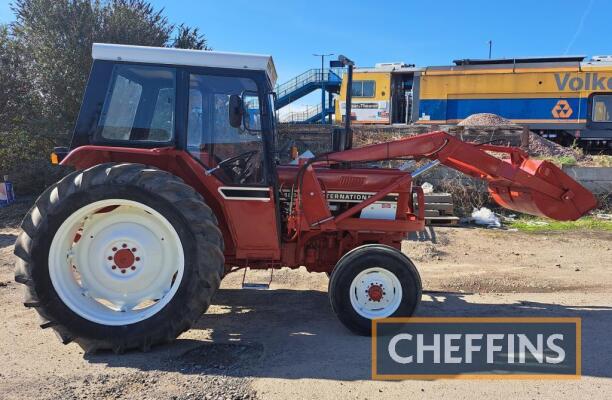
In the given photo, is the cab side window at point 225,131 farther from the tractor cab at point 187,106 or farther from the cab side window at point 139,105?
the cab side window at point 139,105

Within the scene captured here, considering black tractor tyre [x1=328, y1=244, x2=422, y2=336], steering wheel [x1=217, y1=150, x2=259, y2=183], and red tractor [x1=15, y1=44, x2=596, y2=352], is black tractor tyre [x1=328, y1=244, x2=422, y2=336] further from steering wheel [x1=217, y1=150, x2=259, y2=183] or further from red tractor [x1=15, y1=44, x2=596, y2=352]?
steering wheel [x1=217, y1=150, x2=259, y2=183]

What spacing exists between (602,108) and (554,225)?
9.14 metres

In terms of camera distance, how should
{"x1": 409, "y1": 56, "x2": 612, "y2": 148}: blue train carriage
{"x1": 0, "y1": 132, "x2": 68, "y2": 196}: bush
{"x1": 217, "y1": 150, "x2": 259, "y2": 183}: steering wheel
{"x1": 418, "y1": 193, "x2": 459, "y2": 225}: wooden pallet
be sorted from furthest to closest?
{"x1": 409, "y1": 56, "x2": 612, "y2": 148}: blue train carriage, {"x1": 0, "y1": 132, "x2": 68, "y2": 196}: bush, {"x1": 418, "y1": 193, "x2": 459, "y2": 225}: wooden pallet, {"x1": 217, "y1": 150, "x2": 259, "y2": 183}: steering wheel

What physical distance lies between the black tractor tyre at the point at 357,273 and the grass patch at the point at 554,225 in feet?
19.5

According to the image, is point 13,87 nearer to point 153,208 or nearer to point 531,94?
point 153,208

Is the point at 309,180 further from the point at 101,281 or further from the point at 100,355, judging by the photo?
the point at 100,355

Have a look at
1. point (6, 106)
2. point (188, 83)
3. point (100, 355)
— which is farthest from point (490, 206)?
point (6, 106)

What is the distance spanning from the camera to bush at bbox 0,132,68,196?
11766 millimetres

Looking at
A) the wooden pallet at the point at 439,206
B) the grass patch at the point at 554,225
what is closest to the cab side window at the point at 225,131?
the wooden pallet at the point at 439,206

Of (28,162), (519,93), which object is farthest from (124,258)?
(519,93)

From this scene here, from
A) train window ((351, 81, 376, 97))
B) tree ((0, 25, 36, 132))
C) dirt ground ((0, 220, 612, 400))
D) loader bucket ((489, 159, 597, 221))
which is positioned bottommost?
dirt ground ((0, 220, 612, 400))

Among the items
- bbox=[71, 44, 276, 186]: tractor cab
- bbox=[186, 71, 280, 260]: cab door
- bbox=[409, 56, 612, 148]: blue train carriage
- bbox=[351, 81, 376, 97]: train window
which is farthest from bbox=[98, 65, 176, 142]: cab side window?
bbox=[351, 81, 376, 97]: train window

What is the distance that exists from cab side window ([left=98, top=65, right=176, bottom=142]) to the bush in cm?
853

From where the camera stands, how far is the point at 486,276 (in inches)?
257
